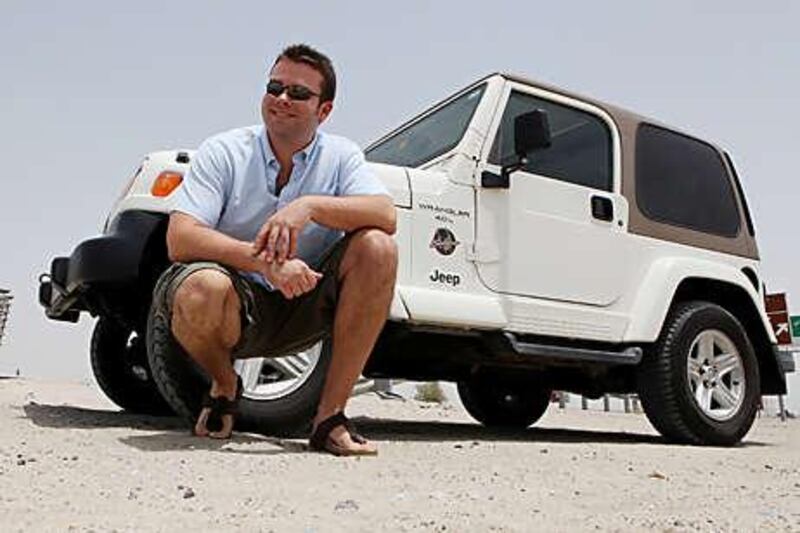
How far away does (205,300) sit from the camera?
308 cm

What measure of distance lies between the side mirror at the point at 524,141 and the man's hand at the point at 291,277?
1.83m

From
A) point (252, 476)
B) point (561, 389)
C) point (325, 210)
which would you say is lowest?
point (561, 389)

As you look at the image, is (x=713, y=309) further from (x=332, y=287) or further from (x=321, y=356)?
(x=332, y=287)

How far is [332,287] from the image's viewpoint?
11.0 ft

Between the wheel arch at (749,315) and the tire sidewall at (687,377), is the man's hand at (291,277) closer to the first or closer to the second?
the tire sidewall at (687,377)

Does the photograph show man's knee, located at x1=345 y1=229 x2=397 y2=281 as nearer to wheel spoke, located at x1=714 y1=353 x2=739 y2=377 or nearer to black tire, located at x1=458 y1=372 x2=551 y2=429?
wheel spoke, located at x1=714 y1=353 x2=739 y2=377

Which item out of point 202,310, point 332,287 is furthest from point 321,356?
point 202,310

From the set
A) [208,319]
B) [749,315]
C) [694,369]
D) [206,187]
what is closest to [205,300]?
[208,319]

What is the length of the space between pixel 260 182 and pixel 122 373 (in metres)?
2.50

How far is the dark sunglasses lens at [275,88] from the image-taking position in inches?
130

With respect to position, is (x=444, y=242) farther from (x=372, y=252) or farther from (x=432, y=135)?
(x=372, y=252)

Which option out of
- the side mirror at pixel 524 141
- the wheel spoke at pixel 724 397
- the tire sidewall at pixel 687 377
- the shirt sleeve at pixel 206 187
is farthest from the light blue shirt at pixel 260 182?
the wheel spoke at pixel 724 397

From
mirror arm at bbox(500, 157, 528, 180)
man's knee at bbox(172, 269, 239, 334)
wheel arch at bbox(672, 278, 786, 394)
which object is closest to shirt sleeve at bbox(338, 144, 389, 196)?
man's knee at bbox(172, 269, 239, 334)

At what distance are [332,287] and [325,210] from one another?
325mm
